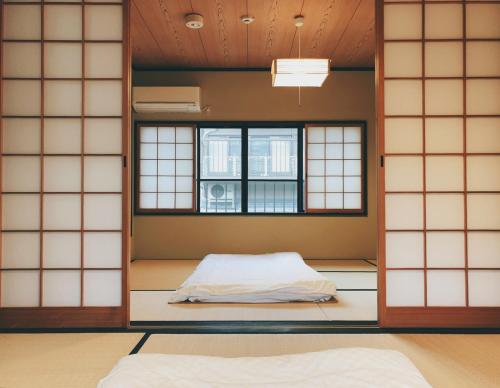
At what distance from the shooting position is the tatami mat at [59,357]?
6.46 ft

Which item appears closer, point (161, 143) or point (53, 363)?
point (53, 363)

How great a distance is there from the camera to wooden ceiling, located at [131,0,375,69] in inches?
161

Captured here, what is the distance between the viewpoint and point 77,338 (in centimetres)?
261

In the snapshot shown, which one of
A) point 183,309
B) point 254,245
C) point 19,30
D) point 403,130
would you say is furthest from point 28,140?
point 254,245

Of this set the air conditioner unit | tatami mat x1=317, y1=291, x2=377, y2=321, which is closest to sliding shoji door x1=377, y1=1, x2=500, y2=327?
tatami mat x1=317, y1=291, x2=377, y2=321

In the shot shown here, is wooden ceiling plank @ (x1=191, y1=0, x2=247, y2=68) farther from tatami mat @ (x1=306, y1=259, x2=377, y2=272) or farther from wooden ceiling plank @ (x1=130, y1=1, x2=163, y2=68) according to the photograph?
tatami mat @ (x1=306, y1=259, x2=377, y2=272)

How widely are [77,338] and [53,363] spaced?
16.8 inches

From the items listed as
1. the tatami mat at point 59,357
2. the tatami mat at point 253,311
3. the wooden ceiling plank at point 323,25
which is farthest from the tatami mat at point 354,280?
the wooden ceiling plank at point 323,25

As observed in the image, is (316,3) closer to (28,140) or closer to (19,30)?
(19,30)

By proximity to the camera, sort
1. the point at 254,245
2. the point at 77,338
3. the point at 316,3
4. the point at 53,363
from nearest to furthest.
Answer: the point at 53,363, the point at 77,338, the point at 316,3, the point at 254,245

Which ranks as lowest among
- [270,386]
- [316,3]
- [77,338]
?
[77,338]

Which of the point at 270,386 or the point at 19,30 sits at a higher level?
the point at 19,30

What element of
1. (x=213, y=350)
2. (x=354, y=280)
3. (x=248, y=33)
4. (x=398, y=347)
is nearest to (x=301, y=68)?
(x=248, y=33)

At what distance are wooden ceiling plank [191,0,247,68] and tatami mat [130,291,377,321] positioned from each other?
2925 mm
